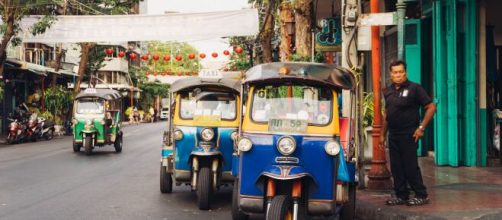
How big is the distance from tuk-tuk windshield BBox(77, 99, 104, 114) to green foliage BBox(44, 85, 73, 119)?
15.1 m

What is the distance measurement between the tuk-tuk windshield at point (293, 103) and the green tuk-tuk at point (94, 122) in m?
13.4

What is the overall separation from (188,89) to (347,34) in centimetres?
273

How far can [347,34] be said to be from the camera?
10.6 meters

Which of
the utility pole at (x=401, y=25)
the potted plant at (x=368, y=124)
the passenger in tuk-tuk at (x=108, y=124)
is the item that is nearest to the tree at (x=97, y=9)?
the passenger in tuk-tuk at (x=108, y=124)

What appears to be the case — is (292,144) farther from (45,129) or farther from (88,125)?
(45,129)

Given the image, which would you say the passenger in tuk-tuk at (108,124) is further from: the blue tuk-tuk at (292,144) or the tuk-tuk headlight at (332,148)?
the tuk-tuk headlight at (332,148)

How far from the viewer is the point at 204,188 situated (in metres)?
9.40

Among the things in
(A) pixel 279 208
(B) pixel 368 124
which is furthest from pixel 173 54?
(A) pixel 279 208

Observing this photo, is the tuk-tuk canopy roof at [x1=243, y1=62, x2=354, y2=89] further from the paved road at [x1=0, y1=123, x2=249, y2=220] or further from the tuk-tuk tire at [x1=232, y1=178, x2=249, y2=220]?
the paved road at [x1=0, y1=123, x2=249, y2=220]

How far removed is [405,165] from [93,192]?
214 inches

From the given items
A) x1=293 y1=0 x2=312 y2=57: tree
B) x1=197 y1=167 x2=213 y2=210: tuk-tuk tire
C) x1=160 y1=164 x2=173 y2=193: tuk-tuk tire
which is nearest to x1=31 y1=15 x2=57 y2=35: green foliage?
x1=293 y1=0 x2=312 y2=57: tree

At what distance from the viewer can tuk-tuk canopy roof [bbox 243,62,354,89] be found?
743 cm

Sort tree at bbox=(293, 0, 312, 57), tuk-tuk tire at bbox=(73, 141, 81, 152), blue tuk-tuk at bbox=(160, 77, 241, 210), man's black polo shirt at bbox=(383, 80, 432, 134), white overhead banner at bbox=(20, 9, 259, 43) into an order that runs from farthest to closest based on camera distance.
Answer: white overhead banner at bbox=(20, 9, 259, 43) < tuk-tuk tire at bbox=(73, 141, 81, 152) < tree at bbox=(293, 0, 312, 57) < blue tuk-tuk at bbox=(160, 77, 241, 210) < man's black polo shirt at bbox=(383, 80, 432, 134)

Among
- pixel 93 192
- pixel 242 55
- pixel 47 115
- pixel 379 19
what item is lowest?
pixel 93 192
